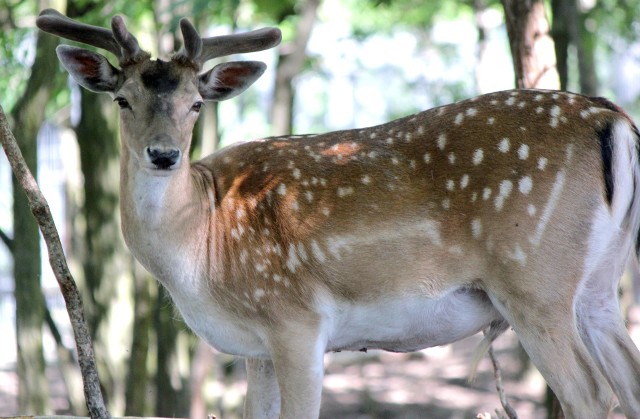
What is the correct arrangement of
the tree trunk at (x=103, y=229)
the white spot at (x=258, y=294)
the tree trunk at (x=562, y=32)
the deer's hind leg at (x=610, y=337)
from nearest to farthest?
1. the deer's hind leg at (x=610, y=337)
2. the white spot at (x=258, y=294)
3. the tree trunk at (x=562, y=32)
4. the tree trunk at (x=103, y=229)

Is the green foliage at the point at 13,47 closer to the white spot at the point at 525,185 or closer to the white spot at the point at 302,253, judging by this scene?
the white spot at the point at 302,253

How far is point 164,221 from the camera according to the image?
5605mm

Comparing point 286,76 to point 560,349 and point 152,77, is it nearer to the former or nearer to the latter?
point 152,77

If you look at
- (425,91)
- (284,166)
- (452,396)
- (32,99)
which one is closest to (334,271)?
(284,166)

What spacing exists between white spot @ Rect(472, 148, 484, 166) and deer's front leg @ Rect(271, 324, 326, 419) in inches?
53.7

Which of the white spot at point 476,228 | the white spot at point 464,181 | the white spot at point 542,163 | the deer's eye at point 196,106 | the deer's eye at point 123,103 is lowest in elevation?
the white spot at point 476,228

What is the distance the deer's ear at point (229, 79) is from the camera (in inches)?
228

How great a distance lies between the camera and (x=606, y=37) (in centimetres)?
1561

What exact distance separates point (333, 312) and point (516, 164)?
140cm

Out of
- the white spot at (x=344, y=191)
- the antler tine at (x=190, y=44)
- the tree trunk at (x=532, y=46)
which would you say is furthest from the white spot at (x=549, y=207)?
the antler tine at (x=190, y=44)

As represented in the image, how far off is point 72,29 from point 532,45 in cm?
331

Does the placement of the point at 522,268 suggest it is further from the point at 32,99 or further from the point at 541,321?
the point at 32,99

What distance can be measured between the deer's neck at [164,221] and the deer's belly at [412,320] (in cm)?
98

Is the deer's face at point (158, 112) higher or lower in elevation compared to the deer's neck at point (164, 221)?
higher
